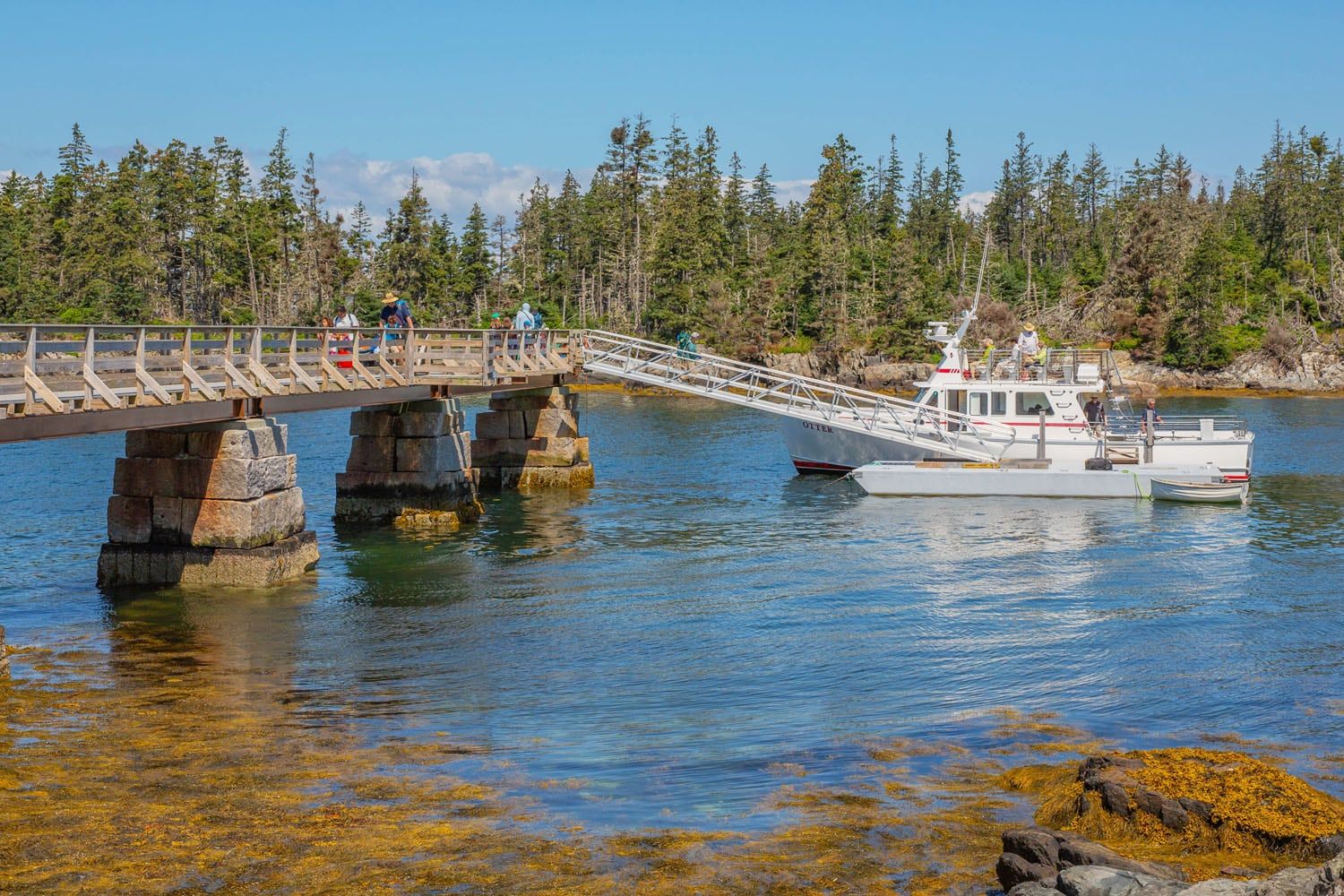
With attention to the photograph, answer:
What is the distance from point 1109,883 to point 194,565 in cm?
1616

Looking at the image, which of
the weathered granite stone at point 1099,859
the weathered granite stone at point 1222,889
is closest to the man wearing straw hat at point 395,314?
the weathered granite stone at point 1099,859

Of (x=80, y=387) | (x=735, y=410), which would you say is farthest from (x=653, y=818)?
(x=735, y=410)

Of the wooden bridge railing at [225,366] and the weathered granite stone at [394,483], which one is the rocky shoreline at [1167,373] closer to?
the wooden bridge railing at [225,366]

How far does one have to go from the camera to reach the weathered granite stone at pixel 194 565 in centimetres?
2028

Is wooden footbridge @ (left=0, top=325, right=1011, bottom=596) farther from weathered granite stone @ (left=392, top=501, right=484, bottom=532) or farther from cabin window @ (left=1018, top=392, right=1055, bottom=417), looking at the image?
cabin window @ (left=1018, top=392, right=1055, bottom=417)

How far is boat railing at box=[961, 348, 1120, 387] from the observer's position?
35.6m

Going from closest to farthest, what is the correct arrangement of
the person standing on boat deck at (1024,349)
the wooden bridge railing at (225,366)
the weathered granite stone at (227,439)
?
the wooden bridge railing at (225,366)
the weathered granite stone at (227,439)
the person standing on boat deck at (1024,349)

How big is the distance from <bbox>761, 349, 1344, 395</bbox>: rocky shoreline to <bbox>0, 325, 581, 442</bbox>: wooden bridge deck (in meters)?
57.8

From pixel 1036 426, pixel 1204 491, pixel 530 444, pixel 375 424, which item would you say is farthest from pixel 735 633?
pixel 1036 426

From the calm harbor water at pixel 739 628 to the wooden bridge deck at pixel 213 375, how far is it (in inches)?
117

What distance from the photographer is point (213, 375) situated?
74.3 ft

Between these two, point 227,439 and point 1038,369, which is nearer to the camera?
point 227,439

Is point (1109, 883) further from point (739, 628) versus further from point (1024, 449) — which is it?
point (1024, 449)

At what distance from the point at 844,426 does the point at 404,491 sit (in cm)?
1349
